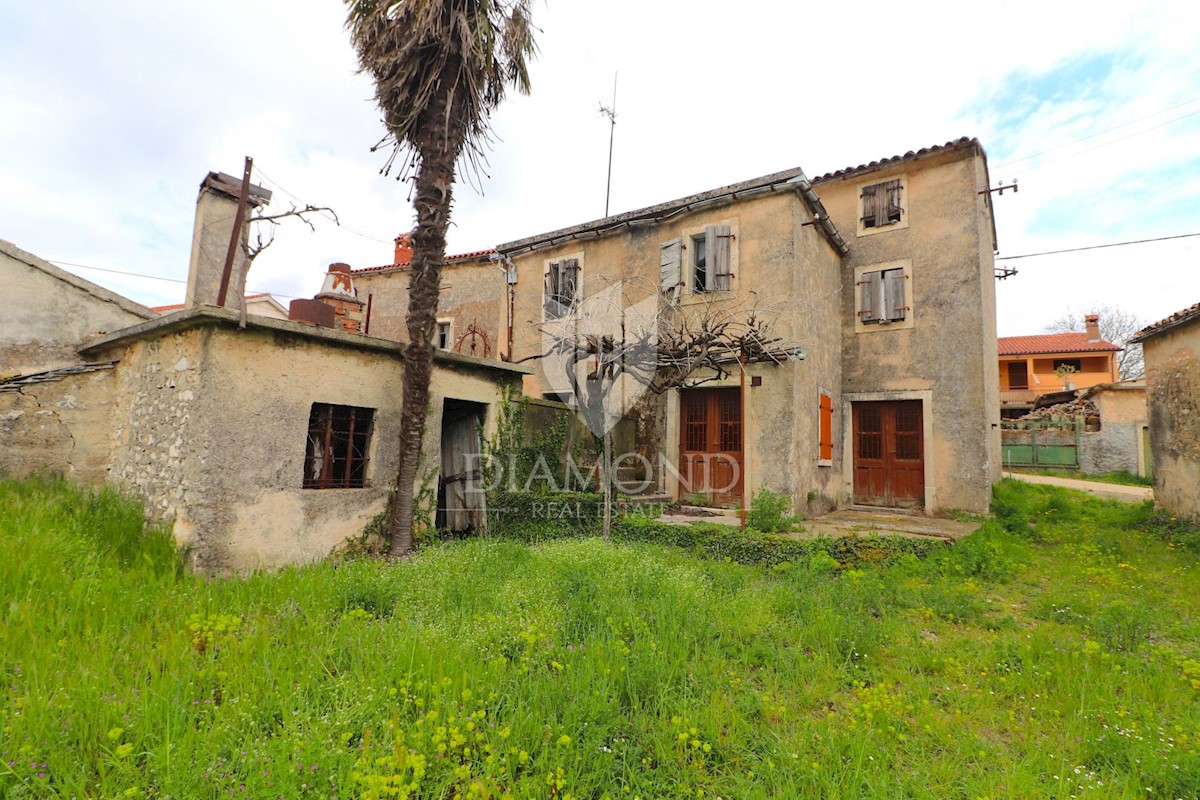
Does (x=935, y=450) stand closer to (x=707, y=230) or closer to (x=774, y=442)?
(x=774, y=442)

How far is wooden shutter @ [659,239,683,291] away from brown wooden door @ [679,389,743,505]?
7.25 ft

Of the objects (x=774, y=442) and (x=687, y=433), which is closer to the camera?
(x=774, y=442)

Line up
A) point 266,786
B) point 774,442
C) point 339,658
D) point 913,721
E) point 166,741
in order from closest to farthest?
point 266,786
point 166,741
point 913,721
point 339,658
point 774,442

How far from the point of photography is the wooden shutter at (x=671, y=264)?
10.4 metres

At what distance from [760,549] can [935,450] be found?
19.5 feet

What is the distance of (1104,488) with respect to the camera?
14.4m

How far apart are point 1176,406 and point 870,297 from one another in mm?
5182

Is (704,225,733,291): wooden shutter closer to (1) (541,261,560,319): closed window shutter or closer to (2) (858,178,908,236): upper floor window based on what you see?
(2) (858,178,908,236): upper floor window

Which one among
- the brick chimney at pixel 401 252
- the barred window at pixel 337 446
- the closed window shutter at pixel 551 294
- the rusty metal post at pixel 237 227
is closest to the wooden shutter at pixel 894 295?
the closed window shutter at pixel 551 294

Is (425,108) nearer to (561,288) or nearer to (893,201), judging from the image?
(561,288)

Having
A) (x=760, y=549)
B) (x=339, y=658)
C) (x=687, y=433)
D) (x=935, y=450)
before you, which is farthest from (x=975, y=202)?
(x=339, y=658)

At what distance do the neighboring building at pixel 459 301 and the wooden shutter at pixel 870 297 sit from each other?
8.35 m

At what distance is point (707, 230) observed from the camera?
1006 cm

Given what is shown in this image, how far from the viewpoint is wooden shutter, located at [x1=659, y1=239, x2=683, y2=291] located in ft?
34.2
